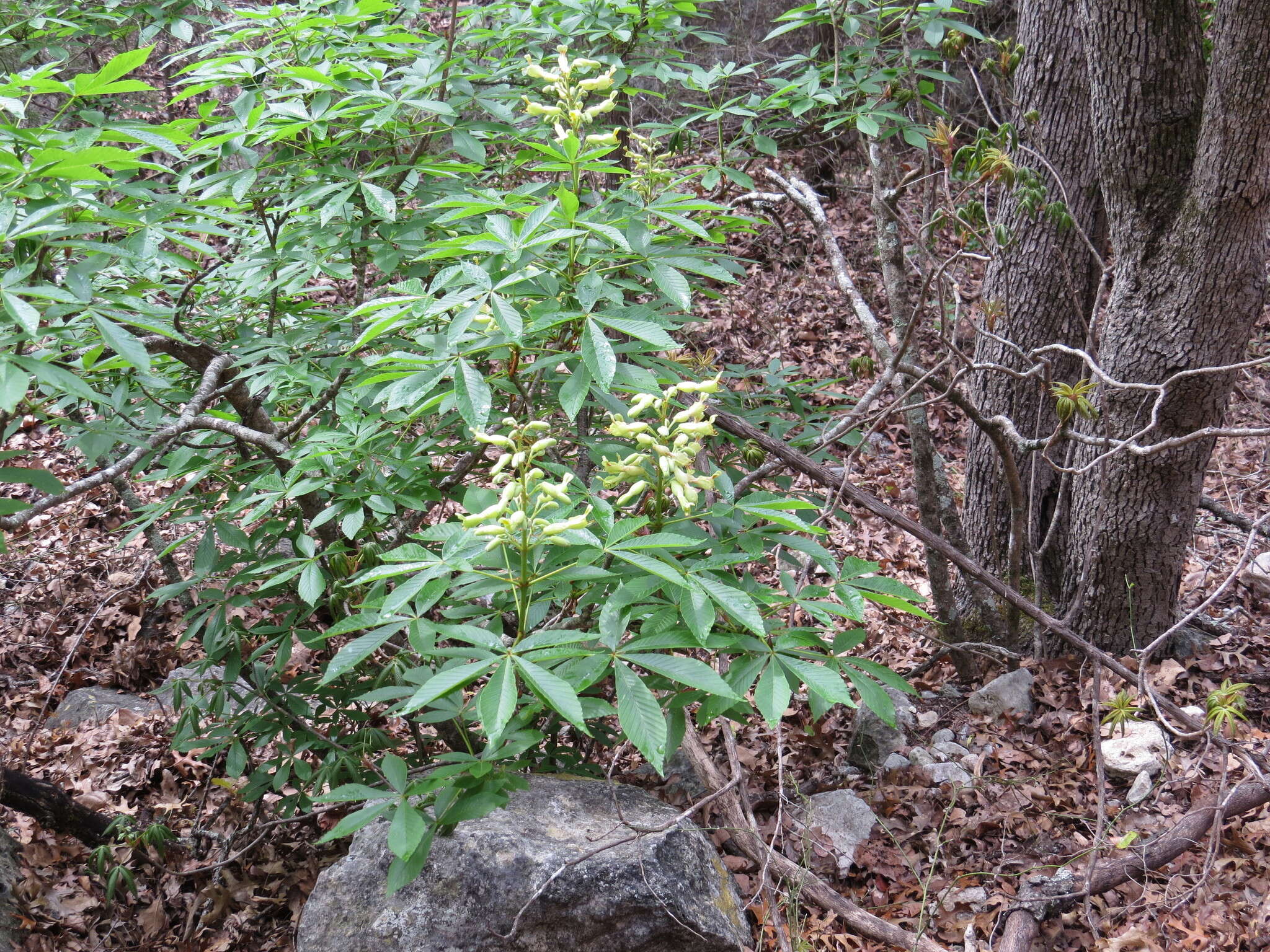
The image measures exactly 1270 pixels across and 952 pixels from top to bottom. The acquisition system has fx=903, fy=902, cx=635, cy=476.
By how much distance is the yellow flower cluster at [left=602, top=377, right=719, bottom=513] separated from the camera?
1802mm

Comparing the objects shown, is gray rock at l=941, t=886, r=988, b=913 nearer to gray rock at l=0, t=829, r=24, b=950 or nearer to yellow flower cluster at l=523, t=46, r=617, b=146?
yellow flower cluster at l=523, t=46, r=617, b=146

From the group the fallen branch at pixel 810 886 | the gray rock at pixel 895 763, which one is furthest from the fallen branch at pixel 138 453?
the gray rock at pixel 895 763

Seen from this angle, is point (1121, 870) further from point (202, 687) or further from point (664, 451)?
point (202, 687)

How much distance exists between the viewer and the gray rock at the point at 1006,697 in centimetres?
397

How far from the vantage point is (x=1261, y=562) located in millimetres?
4695

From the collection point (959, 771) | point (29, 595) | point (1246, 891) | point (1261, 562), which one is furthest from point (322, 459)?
point (1261, 562)

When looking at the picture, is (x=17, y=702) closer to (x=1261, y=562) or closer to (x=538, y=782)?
(x=538, y=782)

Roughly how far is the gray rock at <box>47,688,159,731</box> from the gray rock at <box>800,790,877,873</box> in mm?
3164

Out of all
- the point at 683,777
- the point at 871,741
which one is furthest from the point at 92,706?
the point at 871,741

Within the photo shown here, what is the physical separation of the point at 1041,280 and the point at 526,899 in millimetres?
3511

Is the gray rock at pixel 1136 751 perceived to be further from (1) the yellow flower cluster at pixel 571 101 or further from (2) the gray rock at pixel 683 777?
(1) the yellow flower cluster at pixel 571 101

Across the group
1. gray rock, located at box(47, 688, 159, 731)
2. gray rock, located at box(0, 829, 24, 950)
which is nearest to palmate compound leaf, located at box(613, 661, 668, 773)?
gray rock, located at box(0, 829, 24, 950)

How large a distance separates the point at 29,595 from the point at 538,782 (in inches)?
146

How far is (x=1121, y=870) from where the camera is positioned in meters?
2.80
